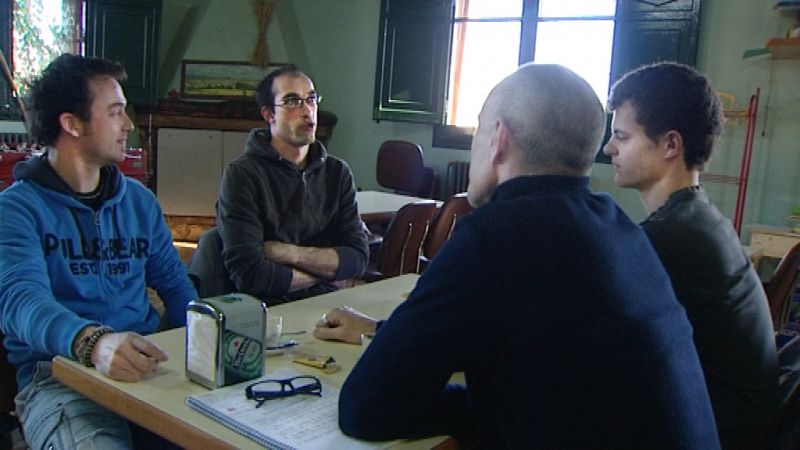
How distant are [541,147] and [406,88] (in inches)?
216

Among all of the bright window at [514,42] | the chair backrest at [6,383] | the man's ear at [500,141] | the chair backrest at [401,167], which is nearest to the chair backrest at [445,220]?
the chair backrest at [6,383]

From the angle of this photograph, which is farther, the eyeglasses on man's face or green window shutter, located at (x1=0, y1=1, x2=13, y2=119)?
green window shutter, located at (x1=0, y1=1, x2=13, y2=119)

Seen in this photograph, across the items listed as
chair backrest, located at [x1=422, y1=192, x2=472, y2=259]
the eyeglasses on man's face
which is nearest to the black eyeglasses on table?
the eyeglasses on man's face

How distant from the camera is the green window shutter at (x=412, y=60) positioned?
6281 mm

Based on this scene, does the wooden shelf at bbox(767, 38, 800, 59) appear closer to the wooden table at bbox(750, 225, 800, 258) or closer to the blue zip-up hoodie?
the wooden table at bbox(750, 225, 800, 258)

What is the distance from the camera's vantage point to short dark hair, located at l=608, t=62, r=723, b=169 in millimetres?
1729

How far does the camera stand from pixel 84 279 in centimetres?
170

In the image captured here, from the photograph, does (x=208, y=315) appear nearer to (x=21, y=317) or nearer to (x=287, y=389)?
Answer: (x=287, y=389)

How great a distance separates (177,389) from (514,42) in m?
5.37

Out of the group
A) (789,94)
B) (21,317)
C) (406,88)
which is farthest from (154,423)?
(406,88)

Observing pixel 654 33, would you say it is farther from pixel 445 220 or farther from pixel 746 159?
pixel 445 220

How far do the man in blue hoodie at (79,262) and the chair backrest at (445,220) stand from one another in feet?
4.72

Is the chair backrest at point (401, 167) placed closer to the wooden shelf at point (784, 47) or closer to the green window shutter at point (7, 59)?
the wooden shelf at point (784, 47)

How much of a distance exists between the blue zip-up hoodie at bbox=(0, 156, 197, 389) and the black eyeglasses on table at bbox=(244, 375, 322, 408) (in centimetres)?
42
